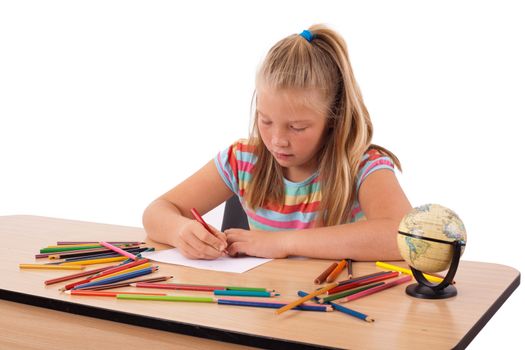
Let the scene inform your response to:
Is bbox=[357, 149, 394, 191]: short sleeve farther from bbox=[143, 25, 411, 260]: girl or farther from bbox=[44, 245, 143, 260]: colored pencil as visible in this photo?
bbox=[44, 245, 143, 260]: colored pencil

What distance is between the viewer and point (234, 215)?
8.92 feet

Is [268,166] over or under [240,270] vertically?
over

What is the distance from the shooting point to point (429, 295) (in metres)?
1.58

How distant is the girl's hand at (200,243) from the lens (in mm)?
1952

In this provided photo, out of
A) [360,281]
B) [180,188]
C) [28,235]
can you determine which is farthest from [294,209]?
[28,235]

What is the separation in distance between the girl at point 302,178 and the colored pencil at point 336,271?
82mm

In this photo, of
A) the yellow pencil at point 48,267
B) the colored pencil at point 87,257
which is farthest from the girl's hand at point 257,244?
the yellow pencil at point 48,267

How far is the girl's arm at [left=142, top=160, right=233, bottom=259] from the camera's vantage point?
6.44ft

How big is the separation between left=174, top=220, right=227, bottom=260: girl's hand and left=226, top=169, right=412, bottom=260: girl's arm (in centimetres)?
6

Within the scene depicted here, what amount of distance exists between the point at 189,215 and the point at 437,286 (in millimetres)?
1080

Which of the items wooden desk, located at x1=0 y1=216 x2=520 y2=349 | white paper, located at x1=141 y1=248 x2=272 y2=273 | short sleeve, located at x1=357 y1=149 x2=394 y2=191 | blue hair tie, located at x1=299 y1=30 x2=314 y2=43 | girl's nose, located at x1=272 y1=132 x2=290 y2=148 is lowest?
wooden desk, located at x1=0 y1=216 x2=520 y2=349

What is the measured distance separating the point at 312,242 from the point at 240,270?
25cm

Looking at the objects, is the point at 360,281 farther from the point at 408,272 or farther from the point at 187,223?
the point at 187,223

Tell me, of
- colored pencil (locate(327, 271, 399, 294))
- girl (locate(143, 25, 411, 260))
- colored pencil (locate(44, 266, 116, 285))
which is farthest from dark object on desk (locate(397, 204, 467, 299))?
colored pencil (locate(44, 266, 116, 285))
